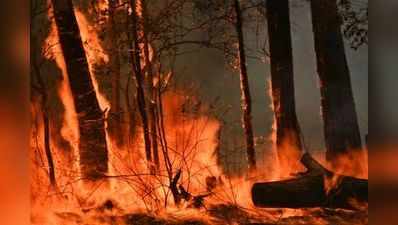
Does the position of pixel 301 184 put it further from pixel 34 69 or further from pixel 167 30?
pixel 34 69

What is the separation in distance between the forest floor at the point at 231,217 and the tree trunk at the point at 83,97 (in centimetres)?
16

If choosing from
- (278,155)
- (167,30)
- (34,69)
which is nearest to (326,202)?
(278,155)

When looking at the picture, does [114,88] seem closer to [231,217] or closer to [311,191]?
[231,217]

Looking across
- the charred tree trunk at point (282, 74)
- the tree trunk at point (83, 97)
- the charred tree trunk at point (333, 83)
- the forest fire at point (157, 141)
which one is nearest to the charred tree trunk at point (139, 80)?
the forest fire at point (157, 141)

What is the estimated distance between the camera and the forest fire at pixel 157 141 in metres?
1.54

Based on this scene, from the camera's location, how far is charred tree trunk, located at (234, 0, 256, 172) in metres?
1.54

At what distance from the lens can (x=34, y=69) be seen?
1.61m

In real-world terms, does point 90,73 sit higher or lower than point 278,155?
higher

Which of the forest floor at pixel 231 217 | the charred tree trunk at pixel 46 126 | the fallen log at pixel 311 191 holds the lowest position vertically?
the forest floor at pixel 231 217

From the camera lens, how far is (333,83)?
1.53 meters

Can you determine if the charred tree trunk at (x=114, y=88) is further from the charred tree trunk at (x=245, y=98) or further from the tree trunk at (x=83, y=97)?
the charred tree trunk at (x=245, y=98)

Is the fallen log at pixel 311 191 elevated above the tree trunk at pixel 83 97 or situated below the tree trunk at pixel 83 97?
below

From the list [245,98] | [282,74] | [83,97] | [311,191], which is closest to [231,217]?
[311,191]

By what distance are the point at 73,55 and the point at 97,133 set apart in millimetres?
297
